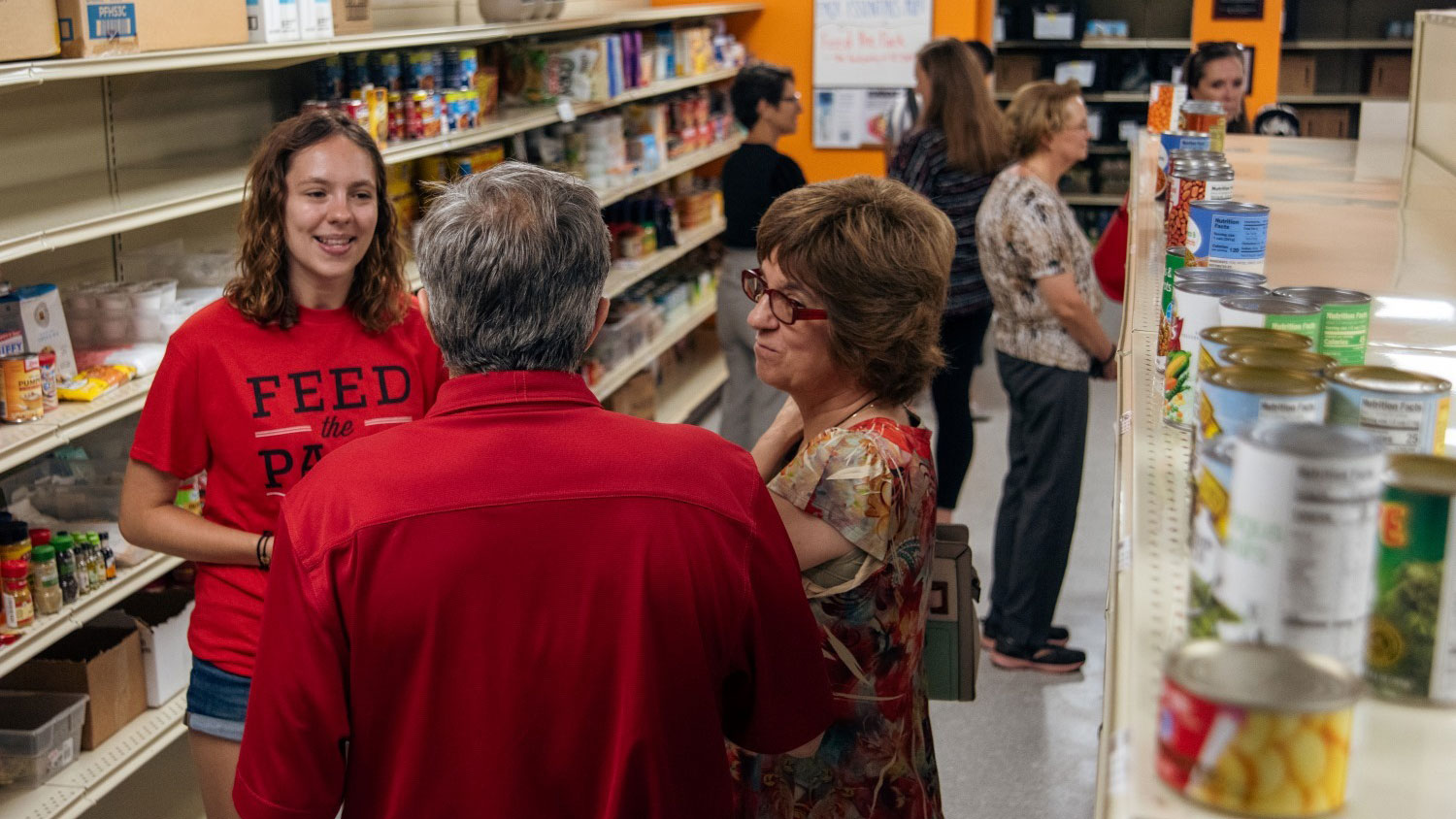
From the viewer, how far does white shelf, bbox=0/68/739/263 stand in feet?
8.54

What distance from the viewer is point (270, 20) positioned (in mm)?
3246

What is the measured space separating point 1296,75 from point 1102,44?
158cm

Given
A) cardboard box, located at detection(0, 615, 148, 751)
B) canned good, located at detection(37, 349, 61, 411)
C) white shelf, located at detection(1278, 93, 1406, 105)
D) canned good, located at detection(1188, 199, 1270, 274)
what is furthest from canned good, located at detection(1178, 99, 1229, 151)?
white shelf, located at detection(1278, 93, 1406, 105)

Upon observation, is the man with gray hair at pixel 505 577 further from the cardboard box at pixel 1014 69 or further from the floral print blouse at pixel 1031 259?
the cardboard box at pixel 1014 69

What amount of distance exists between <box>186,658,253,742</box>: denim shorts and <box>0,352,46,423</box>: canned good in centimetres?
79

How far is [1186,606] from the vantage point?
39.9 inches

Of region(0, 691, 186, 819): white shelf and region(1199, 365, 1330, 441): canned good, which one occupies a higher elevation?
region(1199, 365, 1330, 441): canned good

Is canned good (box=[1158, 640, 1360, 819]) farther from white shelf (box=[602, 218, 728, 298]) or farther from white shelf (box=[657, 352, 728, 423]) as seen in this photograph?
white shelf (box=[657, 352, 728, 423])

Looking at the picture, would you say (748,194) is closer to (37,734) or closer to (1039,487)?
(1039,487)

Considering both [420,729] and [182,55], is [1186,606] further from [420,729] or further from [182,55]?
[182,55]

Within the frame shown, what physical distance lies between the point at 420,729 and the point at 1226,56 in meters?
4.73

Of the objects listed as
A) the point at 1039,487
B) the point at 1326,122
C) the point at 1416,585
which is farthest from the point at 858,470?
the point at 1326,122

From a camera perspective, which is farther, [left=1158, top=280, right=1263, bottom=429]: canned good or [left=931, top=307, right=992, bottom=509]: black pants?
[left=931, top=307, right=992, bottom=509]: black pants

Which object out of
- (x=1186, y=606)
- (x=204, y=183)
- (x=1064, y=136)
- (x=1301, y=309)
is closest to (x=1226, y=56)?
(x=1064, y=136)
